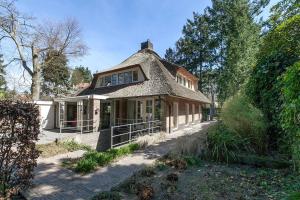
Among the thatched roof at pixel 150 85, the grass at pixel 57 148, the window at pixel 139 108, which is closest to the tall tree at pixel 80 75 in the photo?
the thatched roof at pixel 150 85

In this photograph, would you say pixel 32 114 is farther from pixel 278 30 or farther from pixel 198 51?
pixel 198 51

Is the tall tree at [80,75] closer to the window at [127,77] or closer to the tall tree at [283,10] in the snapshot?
the window at [127,77]

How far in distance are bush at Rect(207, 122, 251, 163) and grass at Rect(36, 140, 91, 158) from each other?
6.62 meters

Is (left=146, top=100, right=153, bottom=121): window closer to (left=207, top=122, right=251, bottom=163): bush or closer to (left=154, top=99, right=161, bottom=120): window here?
(left=154, top=99, right=161, bottom=120): window

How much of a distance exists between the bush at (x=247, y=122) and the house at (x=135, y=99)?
6463 millimetres

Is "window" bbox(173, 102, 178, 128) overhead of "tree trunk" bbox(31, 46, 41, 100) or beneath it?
beneath

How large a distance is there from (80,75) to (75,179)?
42.6m

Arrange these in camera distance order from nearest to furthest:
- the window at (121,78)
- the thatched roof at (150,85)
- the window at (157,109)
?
1. the thatched roof at (150,85)
2. the window at (157,109)
3. the window at (121,78)

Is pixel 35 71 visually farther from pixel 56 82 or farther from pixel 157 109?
pixel 56 82

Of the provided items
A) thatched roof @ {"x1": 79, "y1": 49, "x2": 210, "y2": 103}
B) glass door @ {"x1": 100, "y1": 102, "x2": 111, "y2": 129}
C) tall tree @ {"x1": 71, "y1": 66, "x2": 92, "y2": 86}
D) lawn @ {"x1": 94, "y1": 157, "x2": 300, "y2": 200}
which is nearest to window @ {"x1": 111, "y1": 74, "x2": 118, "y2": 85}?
thatched roof @ {"x1": 79, "y1": 49, "x2": 210, "y2": 103}

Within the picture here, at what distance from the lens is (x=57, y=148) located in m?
10.7

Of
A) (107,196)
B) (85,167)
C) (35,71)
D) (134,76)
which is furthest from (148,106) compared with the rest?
(107,196)

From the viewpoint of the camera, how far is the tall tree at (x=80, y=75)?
42725 millimetres

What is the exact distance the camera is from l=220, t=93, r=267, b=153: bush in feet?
24.7
